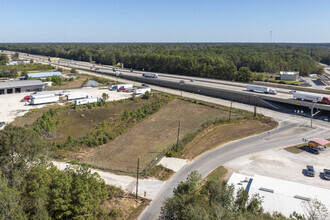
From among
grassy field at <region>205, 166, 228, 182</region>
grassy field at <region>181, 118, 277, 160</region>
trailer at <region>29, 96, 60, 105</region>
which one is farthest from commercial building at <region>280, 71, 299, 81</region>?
trailer at <region>29, 96, 60, 105</region>

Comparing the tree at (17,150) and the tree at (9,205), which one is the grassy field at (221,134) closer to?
→ the tree at (17,150)

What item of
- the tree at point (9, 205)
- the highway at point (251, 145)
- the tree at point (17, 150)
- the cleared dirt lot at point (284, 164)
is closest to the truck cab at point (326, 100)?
the highway at point (251, 145)

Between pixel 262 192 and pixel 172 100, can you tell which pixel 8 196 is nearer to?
pixel 262 192

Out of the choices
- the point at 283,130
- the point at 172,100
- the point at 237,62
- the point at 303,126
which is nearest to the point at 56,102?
the point at 172,100

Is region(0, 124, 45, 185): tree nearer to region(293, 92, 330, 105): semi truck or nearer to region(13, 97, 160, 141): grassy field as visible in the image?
region(13, 97, 160, 141): grassy field

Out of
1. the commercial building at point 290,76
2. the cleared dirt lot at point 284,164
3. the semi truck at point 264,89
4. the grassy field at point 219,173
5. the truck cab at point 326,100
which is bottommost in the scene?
the grassy field at point 219,173
